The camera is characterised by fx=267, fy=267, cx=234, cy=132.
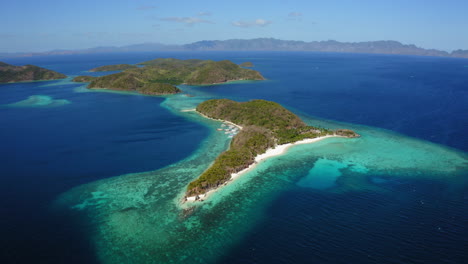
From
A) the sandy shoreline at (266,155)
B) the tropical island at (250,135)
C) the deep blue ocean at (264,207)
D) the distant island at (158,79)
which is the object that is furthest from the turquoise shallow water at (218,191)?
the distant island at (158,79)

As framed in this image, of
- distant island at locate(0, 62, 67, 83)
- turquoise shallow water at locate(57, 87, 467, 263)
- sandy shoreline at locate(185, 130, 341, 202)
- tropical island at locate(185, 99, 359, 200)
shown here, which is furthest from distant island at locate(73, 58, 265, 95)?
sandy shoreline at locate(185, 130, 341, 202)

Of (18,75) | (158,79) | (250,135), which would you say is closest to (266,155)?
(250,135)

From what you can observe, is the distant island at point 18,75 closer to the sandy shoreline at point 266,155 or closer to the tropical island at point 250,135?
the tropical island at point 250,135

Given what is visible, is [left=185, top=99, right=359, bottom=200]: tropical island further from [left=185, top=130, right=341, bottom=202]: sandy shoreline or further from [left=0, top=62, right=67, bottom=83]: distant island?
[left=0, top=62, right=67, bottom=83]: distant island

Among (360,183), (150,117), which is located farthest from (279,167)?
(150,117)

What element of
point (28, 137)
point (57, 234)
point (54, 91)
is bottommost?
point (57, 234)

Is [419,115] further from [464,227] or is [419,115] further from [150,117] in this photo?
[150,117]
